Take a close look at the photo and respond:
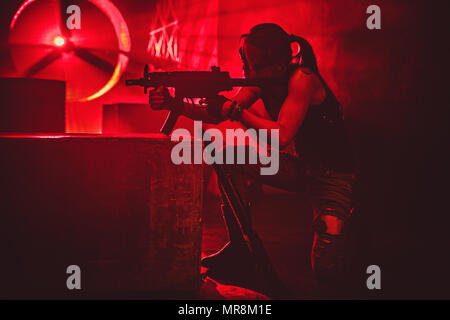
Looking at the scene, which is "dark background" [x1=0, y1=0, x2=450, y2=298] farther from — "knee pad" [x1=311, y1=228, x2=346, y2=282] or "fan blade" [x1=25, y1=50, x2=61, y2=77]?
"fan blade" [x1=25, y1=50, x2=61, y2=77]

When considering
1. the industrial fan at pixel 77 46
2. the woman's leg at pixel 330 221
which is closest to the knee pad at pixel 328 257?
the woman's leg at pixel 330 221

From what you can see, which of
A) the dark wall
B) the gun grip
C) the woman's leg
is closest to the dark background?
the dark wall

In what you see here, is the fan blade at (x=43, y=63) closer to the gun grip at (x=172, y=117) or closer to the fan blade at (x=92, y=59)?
the fan blade at (x=92, y=59)

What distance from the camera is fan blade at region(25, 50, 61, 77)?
5141 millimetres

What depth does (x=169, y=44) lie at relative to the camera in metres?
5.86

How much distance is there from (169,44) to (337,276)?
489 cm

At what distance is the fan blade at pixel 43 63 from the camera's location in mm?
5141

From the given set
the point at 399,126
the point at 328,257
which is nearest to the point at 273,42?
the point at 328,257

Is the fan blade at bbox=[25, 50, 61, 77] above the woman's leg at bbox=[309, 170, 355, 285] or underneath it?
above

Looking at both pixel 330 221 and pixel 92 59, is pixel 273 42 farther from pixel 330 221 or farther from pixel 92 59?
pixel 92 59

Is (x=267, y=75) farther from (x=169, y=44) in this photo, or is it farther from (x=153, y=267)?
(x=169, y=44)

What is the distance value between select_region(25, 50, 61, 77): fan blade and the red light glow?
0.10 meters

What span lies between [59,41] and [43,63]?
1.35ft

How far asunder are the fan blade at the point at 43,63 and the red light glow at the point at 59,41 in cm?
10
